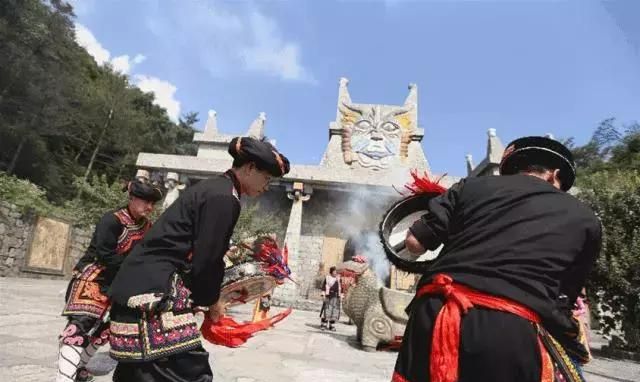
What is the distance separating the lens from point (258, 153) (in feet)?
6.94

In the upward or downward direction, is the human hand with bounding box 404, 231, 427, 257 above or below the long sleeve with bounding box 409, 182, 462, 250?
below

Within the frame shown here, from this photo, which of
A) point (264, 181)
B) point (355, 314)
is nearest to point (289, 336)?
point (355, 314)

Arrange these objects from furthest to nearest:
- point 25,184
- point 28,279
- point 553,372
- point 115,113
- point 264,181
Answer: point 115,113 < point 25,184 < point 28,279 < point 264,181 < point 553,372

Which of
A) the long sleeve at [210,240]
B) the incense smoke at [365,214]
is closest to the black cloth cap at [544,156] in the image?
the long sleeve at [210,240]

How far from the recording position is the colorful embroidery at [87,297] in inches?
114

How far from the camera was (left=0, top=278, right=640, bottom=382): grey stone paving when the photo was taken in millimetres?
4070

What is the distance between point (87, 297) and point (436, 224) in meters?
2.55

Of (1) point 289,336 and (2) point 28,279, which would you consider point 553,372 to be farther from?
(2) point 28,279

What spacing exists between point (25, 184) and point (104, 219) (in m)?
15.3

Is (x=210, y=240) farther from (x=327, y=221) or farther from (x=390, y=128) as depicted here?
(x=390, y=128)

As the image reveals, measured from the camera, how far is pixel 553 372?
1477 mm

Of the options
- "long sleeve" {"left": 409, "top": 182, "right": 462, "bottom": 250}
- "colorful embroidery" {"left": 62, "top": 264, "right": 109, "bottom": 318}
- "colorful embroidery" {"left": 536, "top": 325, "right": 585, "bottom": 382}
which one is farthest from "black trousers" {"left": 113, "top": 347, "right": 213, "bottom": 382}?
"colorful embroidery" {"left": 536, "top": 325, "right": 585, "bottom": 382}

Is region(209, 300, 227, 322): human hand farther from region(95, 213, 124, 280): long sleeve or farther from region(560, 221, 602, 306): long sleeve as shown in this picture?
region(560, 221, 602, 306): long sleeve

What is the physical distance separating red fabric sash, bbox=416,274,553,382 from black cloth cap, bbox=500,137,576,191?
0.69 metres
